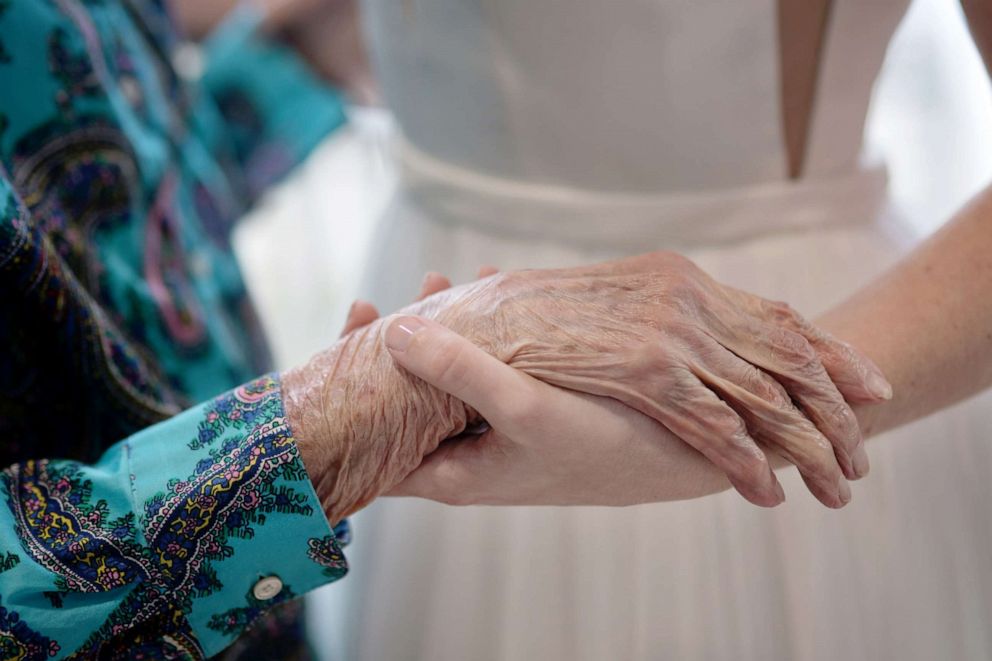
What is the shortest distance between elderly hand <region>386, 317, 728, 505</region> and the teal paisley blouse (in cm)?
11

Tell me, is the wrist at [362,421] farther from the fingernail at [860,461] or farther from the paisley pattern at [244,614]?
the fingernail at [860,461]

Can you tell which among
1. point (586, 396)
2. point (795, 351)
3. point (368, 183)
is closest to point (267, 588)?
point (586, 396)

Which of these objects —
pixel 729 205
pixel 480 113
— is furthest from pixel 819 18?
pixel 480 113

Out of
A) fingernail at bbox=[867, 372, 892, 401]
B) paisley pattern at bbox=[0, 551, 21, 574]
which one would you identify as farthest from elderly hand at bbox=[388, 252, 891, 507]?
paisley pattern at bbox=[0, 551, 21, 574]

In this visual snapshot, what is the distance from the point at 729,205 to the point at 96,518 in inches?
22.9

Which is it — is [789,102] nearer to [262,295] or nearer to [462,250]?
[462,250]

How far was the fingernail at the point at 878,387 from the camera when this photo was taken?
60cm

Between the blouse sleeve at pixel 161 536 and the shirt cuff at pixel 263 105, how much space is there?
845mm

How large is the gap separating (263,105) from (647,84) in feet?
2.81

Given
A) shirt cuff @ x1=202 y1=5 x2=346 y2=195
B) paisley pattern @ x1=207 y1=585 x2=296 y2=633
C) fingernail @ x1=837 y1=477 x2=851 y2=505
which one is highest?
shirt cuff @ x1=202 y1=5 x2=346 y2=195

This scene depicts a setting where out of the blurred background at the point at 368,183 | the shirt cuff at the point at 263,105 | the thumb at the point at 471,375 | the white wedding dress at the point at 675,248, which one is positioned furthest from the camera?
the shirt cuff at the point at 263,105

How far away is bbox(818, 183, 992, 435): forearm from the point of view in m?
0.63

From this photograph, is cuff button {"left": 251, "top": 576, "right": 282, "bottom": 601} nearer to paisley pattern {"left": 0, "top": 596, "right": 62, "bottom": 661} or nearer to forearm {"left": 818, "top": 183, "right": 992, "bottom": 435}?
paisley pattern {"left": 0, "top": 596, "right": 62, "bottom": 661}

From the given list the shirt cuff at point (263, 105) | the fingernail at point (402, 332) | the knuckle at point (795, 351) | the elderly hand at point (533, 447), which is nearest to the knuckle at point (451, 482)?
the elderly hand at point (533, 447)
